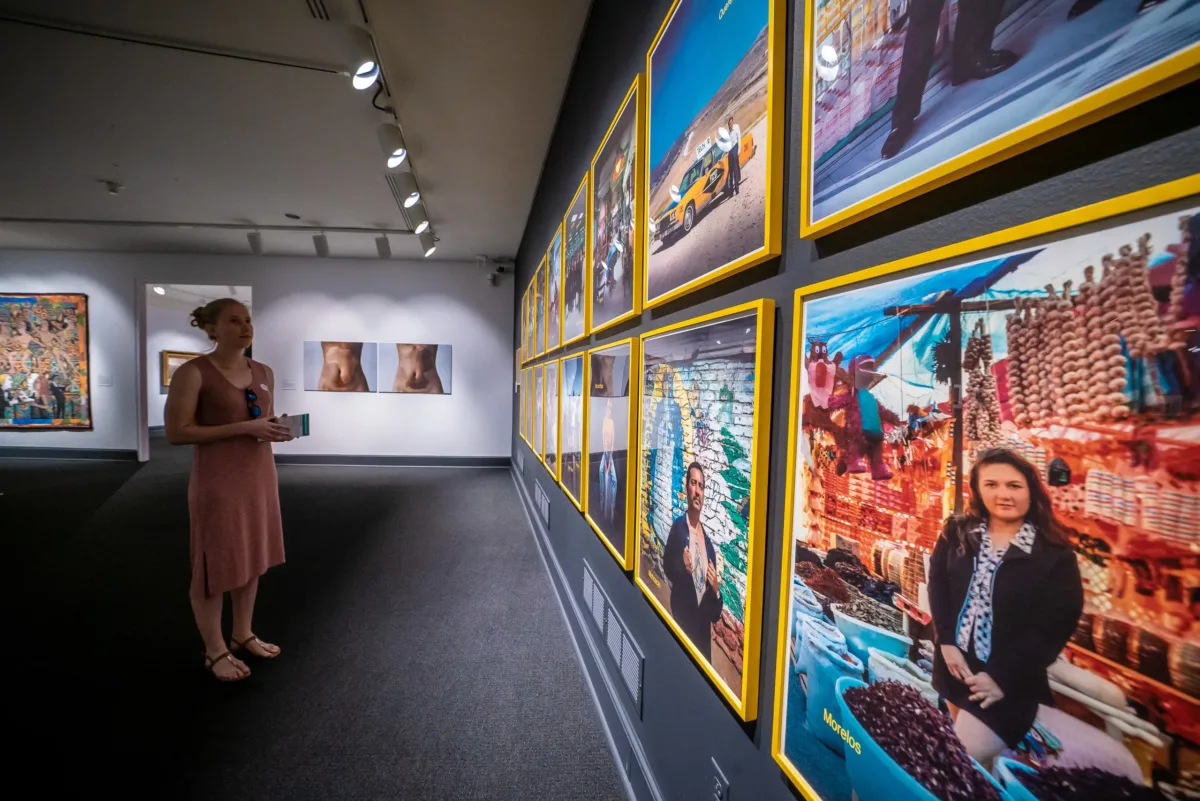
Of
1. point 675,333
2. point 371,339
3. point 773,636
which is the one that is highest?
point 371,339

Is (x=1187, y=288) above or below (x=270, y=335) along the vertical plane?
below

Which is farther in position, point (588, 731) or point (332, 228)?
point (332, 228)

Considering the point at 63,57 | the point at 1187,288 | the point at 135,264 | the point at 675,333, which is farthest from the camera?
the point at 135,264

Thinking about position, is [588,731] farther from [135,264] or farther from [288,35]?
[135,264]

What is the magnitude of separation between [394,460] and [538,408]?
4388 mm

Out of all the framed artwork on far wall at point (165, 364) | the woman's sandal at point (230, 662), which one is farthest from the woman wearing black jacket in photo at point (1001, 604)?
the framed artwork on far wall at point (165, 364)

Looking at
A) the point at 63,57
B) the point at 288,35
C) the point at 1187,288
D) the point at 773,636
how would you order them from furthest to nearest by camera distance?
the point at 63,57 < the point at 288,35 < the point at 773,636 < the point at 1187,288

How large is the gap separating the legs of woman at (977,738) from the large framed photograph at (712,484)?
13.4 inches

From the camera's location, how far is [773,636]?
78 centimetres

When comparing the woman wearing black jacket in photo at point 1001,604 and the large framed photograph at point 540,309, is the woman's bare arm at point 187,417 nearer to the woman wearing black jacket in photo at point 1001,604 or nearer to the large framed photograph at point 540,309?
the large framed photograph at point 540,309

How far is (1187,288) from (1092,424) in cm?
11

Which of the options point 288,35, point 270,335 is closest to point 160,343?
point 270,335

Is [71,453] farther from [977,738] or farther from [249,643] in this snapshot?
[977,738]

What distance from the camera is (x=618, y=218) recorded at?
61.4 inches
